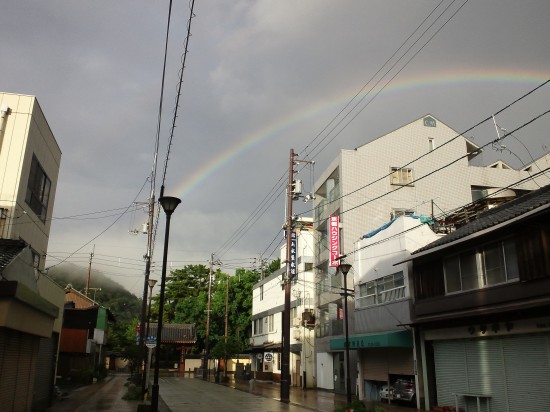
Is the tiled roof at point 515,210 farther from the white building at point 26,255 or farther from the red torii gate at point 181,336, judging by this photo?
the red torii gate at point 181,336

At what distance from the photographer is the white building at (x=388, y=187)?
112 ft

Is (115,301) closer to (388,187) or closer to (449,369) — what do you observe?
(388,187)

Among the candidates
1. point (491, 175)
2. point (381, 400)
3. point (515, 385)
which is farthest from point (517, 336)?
point (491, 175)

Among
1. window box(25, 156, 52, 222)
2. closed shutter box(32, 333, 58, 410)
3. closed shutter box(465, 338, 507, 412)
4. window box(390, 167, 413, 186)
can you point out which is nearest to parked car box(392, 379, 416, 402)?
closed shutter box(465, 338, 507, 412)

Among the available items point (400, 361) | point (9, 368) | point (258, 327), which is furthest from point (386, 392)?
point (258, 327)

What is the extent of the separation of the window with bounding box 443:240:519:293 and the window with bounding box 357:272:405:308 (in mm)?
4196

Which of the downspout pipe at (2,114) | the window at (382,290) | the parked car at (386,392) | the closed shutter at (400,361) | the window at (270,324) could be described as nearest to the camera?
the downspout pipe at (2,114)

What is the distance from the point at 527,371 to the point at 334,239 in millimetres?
17367

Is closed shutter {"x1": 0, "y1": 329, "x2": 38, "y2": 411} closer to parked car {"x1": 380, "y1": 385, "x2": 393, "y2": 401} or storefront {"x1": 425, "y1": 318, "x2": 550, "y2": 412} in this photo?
storefront {"x1": 425, "y1": 318, "x2": 550, "y2": 412}

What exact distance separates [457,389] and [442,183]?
19.1m

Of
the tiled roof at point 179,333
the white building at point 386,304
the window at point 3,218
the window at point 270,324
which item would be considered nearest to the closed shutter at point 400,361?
the white building at point 386,304

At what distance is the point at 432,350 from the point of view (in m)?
21.9

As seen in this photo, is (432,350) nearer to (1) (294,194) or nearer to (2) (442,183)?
(1) (294,194)

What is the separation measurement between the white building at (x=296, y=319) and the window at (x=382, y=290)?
6.86 m
